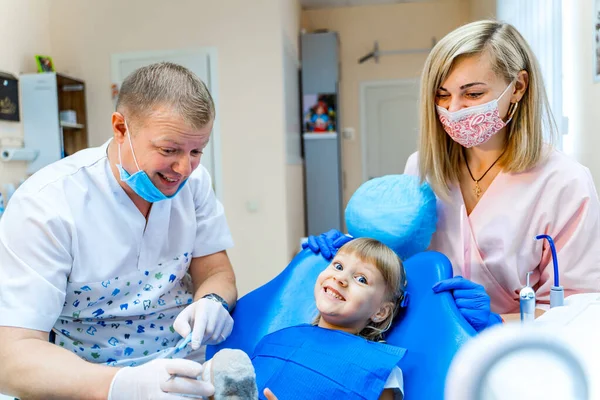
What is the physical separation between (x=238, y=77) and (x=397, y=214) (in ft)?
10.2

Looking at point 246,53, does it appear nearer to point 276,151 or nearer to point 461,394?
point 276,151

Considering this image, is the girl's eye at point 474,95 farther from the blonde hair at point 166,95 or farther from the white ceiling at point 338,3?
the white ceiling at point 338,3

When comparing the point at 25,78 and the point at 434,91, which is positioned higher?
the point at 25,78

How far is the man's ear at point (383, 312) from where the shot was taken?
141cm

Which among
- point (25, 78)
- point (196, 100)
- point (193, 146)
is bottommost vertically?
point (193, 146)

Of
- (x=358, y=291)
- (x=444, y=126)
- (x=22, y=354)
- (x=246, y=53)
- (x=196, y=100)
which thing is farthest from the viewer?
(x=246, y=53)

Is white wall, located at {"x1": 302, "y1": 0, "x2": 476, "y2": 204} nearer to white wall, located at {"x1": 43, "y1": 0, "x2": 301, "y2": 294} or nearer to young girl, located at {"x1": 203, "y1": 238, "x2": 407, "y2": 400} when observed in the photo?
white wall, located at {"x1": 43, "y1": 0, "x2": 301, "y2": 294}

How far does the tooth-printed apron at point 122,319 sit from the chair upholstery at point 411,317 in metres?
0.17

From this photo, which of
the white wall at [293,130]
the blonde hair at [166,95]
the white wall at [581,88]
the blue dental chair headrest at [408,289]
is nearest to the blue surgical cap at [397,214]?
the blue dental chair headrest at [408,289]

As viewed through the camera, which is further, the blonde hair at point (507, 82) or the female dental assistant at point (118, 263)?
the blonde hair at point (507, 82)

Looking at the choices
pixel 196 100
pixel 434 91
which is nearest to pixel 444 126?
pixel 434 91

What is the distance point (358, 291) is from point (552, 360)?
918 millimetres

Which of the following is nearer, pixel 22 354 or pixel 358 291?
pixel 22 354

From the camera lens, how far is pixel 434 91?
1456 millimetres
